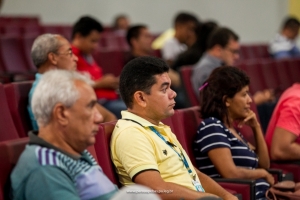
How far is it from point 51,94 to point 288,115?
165 cm

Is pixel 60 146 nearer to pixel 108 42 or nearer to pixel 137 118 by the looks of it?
pixel 137 118

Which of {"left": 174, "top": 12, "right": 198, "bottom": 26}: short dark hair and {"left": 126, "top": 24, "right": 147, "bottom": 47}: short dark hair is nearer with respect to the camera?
{"left": 126, "top": 24, "right": 147, "bottom": 47}: short dark hair

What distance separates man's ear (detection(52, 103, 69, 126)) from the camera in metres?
1.64

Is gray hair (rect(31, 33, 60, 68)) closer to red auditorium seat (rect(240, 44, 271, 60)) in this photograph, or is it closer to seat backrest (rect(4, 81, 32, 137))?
seat backrest (rect(4, 81, 32, 137))

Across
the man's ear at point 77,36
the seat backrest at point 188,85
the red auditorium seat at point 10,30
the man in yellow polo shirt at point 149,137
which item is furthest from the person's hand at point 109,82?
the red auditorium seat at point 10,30

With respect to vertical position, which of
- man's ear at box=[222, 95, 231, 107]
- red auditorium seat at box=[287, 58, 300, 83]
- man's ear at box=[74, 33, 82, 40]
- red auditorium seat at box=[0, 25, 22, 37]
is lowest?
red auditorium seat at box=[287, 58, 300, 83]

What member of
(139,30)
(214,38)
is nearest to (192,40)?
(139,30)

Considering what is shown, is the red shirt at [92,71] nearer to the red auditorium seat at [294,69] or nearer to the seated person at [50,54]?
the seated person at [50,54]

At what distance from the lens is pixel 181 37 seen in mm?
5934

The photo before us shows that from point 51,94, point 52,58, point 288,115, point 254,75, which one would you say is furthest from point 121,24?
point 51,94

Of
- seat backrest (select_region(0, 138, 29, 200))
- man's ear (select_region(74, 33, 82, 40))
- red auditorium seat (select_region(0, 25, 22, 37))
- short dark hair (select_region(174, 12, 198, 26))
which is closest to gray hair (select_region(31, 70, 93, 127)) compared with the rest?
seat backrest (select_region(0, 138, 29, 200))

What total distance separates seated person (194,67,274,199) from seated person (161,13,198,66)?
302 centimetres

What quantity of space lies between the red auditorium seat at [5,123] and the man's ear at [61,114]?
2.79 feet

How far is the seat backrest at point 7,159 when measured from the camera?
5.65 ft
